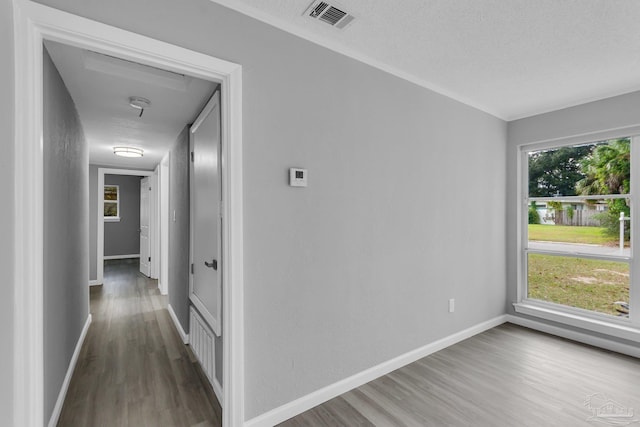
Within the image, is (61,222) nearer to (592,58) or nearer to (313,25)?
(313,25)

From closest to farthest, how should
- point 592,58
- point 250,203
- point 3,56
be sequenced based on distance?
1. point 3,56
2. point 250,203
3. point 592,58

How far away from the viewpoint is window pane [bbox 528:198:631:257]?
3.02 metres

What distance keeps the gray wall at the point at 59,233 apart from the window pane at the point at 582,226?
4.47m

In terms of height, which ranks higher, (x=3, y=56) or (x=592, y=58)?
(x=592, y=58)

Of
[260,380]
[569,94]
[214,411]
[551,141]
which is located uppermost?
[569,94]

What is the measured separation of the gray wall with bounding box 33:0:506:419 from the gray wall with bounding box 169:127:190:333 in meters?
1.55

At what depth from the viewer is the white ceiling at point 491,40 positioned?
177 cm

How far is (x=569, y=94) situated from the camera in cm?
302

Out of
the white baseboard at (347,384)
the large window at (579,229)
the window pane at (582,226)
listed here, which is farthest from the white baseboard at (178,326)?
the window pane at (582,226)

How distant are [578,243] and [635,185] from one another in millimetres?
722

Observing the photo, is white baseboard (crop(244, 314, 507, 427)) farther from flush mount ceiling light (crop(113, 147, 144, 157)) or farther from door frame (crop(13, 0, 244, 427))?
flush mount ceiling light (crop(113, 147, 144, 157))

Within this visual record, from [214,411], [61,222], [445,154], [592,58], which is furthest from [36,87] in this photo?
[592,58]

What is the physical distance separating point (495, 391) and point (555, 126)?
2801 mm

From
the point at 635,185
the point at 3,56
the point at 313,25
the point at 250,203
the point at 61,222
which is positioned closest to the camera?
the point at 3,56
